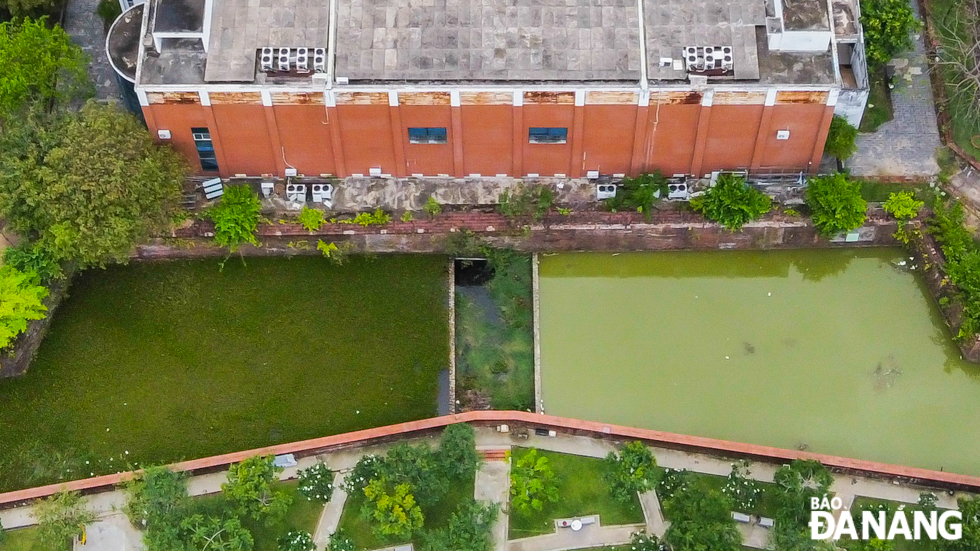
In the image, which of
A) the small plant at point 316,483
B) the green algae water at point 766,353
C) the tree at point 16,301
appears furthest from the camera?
the green algae water at point 766,353

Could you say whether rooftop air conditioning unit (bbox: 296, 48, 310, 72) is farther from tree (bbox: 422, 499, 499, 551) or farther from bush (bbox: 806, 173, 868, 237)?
bush (bbox: 806, 173, 868, 237)

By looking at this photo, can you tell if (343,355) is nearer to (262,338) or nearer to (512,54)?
(262,338)

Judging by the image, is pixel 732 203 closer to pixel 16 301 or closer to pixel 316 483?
pixel 316 483

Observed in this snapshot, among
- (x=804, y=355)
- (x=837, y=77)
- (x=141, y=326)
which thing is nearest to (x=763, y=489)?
(x=804, y=355)

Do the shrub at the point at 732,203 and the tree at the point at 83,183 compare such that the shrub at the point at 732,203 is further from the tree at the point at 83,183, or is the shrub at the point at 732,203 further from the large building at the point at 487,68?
the tree at the point at 83,183

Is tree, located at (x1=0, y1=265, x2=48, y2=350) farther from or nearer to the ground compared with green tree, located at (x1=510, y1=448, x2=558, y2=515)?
farther from the ground

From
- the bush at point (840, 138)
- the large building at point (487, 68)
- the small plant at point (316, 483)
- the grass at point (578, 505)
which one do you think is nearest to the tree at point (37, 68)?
the large building at point (487, 68)

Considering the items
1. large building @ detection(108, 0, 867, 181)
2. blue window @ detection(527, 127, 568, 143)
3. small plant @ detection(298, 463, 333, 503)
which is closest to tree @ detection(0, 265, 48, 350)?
large building @ detection(108, 0, 867, 181)
